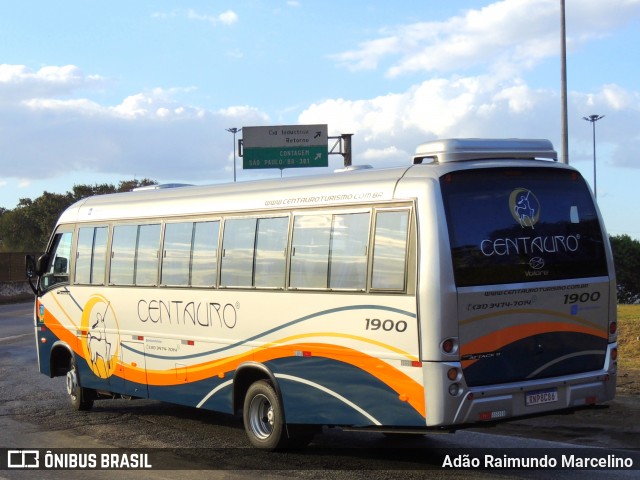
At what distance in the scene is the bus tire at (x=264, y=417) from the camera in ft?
34.1

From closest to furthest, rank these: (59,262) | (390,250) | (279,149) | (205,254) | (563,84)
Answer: (390,250)
(205,254)
(59,262)
(563,84)
(279,149)

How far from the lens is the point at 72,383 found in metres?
14.5

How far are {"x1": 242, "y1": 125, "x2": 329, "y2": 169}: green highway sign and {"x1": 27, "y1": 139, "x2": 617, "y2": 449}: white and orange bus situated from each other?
3043cm

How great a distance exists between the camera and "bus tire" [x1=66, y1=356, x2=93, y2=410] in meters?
14.3

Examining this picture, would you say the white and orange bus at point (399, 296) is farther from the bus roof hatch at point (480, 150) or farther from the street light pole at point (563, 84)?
the street light pole at point (563, 84)

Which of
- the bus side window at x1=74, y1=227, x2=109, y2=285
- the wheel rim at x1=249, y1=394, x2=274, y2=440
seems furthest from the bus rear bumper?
the bus side window at x1=74, y1=227, x2=109, y2=285

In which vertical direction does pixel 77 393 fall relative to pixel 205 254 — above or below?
below

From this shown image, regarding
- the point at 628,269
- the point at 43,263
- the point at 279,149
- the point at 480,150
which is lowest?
the point at 628,269

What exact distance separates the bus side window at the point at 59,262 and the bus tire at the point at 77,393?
1.30m

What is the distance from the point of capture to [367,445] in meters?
11.0

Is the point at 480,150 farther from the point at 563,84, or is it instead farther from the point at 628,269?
the point at 628,269

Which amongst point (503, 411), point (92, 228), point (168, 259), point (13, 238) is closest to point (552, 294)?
point (503, 411)

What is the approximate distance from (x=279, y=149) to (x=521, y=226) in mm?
34189

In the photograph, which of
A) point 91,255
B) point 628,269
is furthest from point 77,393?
point 628,269
